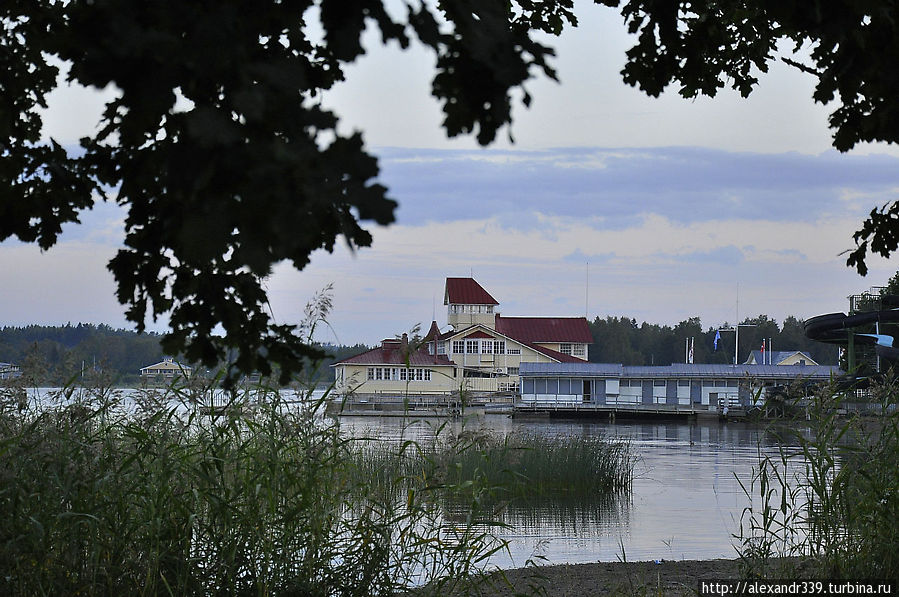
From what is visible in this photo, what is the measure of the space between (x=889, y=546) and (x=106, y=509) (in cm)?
374

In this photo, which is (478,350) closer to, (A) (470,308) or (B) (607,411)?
(A) (470,308)

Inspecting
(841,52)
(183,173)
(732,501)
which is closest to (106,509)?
(183,173)

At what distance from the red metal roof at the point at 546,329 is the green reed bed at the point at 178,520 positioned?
6375cm

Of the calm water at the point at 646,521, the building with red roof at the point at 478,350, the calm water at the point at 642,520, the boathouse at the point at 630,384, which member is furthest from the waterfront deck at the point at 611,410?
the calm water at the point at 642,520

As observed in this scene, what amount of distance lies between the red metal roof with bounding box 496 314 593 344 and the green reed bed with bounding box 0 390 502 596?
63.8 meters

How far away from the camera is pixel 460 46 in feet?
6.10

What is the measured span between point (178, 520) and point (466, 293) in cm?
6238

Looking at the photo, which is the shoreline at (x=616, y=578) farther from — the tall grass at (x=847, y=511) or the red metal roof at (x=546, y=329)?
the red metal roof at (x=546, y=329)

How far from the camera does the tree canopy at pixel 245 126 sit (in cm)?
155

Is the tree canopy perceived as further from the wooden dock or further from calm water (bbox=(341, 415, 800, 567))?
the wooden dock

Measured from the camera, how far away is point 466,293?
219ft

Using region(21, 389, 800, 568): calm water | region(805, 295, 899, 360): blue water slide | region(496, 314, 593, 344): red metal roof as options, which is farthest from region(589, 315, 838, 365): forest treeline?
region(21, 389, 800, 568): calm water

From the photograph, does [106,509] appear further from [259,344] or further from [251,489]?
[259,344]

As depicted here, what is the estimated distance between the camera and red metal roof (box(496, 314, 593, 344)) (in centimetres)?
6956
